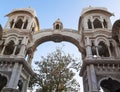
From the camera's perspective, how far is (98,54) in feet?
61.5

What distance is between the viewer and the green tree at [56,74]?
20688 mm

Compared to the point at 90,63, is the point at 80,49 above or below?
above

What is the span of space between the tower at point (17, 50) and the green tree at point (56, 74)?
2.19 metres

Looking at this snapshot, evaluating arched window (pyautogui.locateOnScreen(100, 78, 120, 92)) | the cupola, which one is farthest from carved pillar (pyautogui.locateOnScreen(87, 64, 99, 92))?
the cupola

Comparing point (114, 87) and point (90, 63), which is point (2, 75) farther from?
point (114, 87)

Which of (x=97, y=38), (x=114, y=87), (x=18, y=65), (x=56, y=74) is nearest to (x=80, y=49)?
(x=97, y=38)

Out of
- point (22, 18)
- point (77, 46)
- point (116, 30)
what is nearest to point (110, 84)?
point (116, 30)

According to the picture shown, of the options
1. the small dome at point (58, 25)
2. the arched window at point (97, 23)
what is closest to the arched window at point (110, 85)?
the arched window at point (97, 23)

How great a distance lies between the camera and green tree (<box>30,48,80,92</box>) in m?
20.7

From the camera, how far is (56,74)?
21.3 m

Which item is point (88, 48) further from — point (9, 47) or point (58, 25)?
point (9, 47)

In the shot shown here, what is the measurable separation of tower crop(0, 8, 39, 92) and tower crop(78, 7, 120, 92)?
712 cm

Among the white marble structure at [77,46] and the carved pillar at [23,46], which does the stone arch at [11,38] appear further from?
the carved pillar at [23,46]

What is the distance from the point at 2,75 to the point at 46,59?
8.33 m
